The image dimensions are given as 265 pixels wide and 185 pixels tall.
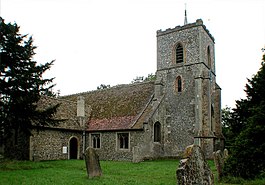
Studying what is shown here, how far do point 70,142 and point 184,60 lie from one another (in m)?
12.8

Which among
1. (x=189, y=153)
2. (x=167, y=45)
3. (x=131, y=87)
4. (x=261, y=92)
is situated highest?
(x=167, y=45)

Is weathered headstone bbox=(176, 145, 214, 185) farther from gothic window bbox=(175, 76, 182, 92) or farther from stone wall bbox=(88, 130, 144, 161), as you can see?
gothic window bbox=(175, 76, 182, 92)

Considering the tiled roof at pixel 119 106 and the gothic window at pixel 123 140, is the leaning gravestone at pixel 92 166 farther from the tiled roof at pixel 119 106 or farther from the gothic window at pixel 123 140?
the gothic window at pixel 123 140

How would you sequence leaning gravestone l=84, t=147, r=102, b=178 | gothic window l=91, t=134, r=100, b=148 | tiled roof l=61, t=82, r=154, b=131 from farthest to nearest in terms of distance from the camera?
gothic window l=91, t=134, r=100, b=148
tiled roof l=61, t=82, r=154, b=131
leaning gravestone l=84, t=147, r=102, b=178

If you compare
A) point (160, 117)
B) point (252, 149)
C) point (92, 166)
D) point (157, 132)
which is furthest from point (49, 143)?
point (252, 149)

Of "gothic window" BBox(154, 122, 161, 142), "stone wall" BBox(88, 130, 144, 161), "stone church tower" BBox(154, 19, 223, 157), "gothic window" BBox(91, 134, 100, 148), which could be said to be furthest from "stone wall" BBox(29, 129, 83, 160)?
"stone church tower" BBox(154, 19, 223, 157)

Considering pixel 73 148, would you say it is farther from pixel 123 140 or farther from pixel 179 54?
pixel 179 54

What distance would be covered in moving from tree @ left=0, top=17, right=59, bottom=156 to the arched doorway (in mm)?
8432

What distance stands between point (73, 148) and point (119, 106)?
576cm

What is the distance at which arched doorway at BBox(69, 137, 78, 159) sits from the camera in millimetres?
26641

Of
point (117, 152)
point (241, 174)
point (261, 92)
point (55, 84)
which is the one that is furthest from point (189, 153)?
point (117, 152)

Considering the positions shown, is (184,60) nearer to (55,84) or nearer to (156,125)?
(156,125)

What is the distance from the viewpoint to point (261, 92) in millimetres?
12461

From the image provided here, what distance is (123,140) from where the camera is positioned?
82.2 ft
